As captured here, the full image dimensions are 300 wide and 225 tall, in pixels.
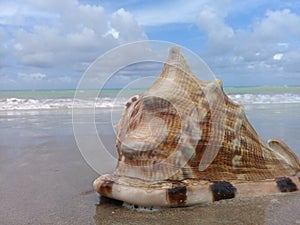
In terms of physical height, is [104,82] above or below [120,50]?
→ below

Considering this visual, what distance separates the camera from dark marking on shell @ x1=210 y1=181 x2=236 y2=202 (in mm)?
2801

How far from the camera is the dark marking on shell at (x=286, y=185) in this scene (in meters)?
3.04

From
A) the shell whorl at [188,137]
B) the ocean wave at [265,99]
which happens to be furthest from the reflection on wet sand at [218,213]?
the ocean wave at [265,99]

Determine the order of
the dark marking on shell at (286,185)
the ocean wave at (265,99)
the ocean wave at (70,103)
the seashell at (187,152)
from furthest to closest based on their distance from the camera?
the ocean wave at (265,99), the ocean wave at (70,103), the dark marking on shell at (286,185), the seashell at (187,152)

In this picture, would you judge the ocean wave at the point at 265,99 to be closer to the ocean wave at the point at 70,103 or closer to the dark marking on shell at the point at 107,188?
the ocean wave at the point at 70,103

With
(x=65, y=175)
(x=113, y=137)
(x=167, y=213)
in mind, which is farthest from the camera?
(x=113, y=137)

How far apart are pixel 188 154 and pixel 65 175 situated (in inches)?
63.4

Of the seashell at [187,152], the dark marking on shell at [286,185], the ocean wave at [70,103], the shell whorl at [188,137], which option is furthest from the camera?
the ocean wave at [70,103]

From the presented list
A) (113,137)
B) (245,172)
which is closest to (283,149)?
(245,172)

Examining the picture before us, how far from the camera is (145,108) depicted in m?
3.08

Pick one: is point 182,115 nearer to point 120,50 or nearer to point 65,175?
point 120,50

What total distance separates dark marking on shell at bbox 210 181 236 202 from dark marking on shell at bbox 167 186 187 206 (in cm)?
25

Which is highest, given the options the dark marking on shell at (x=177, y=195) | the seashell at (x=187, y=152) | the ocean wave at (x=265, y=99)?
the ocean wave at (x=265, y=99)

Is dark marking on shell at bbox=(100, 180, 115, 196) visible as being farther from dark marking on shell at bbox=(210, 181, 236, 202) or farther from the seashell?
dark marking on shell at bbox=(210, 181, 236, 202)
